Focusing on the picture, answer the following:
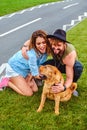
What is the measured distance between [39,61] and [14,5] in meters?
18.4

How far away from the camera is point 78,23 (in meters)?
18.1

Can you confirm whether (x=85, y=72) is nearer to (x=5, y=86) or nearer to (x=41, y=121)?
(x=5, y=86)

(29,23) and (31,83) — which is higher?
(31,83)

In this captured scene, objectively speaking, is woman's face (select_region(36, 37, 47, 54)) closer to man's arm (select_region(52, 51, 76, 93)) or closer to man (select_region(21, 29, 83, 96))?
man (select_region(21, 29, 83, 96))

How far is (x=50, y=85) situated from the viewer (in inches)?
271

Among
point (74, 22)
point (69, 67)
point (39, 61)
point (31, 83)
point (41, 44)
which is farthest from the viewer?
point (74, 22)

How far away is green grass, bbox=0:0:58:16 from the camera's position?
2279cm

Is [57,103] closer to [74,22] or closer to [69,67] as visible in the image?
[69,67]

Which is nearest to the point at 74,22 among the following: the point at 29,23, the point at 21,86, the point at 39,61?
the point at 29,23

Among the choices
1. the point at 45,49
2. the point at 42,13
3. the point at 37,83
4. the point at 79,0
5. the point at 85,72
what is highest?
the point at 45,49

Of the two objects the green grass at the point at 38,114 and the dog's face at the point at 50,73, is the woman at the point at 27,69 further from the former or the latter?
the dog's face at the point at 50,73

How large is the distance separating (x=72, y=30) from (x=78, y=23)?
2.23m

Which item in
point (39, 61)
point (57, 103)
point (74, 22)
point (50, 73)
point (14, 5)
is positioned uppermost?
point (50, 73)

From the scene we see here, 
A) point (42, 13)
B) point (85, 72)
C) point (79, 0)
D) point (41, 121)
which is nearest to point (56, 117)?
point (41, 121)
